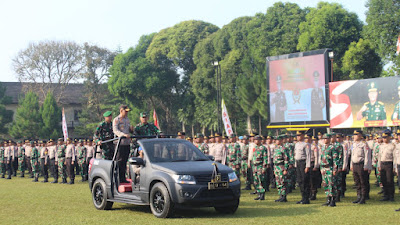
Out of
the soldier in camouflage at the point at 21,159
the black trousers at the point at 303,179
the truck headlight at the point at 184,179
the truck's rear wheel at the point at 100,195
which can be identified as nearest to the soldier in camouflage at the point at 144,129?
the truck's rear wheel at the point at 100,195

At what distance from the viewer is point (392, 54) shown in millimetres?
40406

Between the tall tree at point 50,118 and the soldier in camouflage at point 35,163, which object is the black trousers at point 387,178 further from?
the tall tree at point 50,118

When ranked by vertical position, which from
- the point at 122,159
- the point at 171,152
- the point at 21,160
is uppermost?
the point at 171,152

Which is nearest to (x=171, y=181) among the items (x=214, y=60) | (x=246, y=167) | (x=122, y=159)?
(x=122, y=159)

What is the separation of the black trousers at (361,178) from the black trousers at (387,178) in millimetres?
701

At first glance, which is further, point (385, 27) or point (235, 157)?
point (385, 27)

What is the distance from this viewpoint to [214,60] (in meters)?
56.5

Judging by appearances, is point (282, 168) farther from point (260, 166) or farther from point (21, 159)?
point (21, 159)

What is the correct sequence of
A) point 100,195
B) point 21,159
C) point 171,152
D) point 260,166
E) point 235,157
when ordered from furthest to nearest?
1. point 21,159
2. point 235,157
3. point 260,166
4. point 100,195
5. point 171,152

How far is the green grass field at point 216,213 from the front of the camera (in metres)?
11.2

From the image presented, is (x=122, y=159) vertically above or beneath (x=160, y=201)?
above

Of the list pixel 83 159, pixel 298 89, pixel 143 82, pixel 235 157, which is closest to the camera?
pixel 235 157

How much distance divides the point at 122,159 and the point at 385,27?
33.1m

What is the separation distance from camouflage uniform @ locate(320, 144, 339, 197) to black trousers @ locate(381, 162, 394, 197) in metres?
2.38
